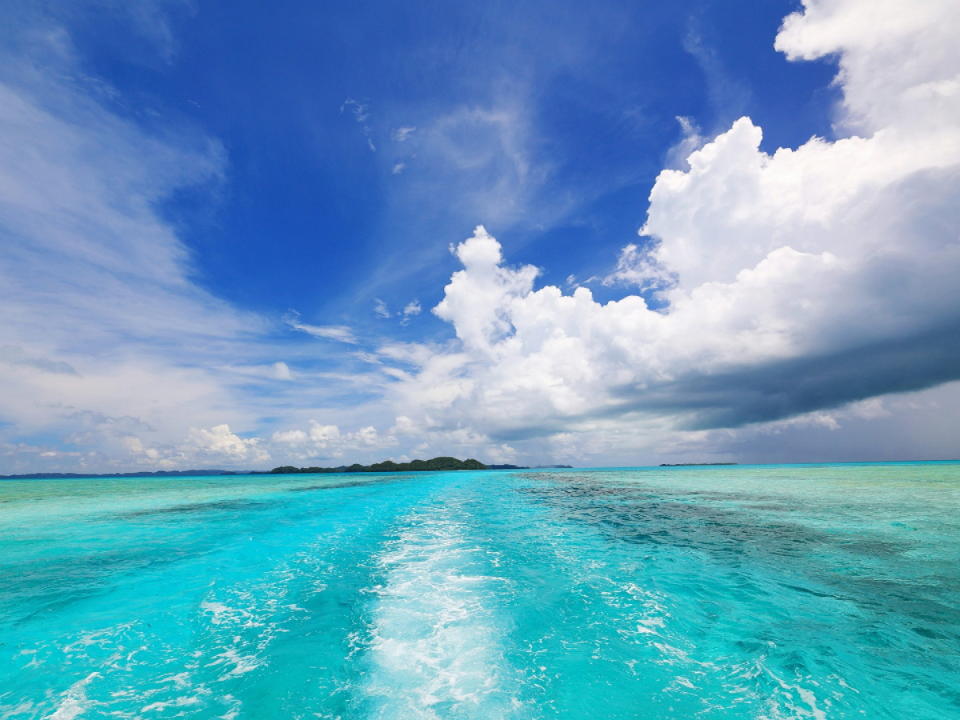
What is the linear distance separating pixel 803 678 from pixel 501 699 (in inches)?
226

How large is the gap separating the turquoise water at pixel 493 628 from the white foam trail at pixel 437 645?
6 cm

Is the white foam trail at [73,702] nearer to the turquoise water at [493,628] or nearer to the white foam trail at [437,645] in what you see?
the turquoise water at [493,628]

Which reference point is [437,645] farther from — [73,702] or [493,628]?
[73,702]

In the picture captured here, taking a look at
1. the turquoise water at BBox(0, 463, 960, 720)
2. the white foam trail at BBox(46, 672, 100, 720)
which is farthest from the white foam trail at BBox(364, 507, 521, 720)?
the white foam trail at BBox(46, 672, 100, 720)

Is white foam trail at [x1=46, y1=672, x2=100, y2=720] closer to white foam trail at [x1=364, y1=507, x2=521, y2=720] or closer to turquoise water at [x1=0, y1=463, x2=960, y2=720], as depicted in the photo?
turquoise water at [x1=0, y1=463, x2=960, y2=720]

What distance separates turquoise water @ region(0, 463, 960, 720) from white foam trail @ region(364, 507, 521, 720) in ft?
0.20

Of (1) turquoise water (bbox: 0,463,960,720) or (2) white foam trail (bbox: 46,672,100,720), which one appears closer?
(2) white foam trail (bbox: 46,672,100,720)

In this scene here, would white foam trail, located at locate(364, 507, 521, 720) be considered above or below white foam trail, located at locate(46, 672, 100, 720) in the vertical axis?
below

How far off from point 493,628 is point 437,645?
153 cm

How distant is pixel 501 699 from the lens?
717cm

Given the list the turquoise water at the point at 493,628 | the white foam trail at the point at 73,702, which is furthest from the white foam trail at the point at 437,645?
the white foam trail at the point at 73,702

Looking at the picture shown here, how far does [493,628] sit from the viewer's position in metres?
10.1

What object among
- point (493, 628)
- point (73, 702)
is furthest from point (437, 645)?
point (73, 702)

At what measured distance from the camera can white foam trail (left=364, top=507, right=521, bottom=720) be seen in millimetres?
7098
